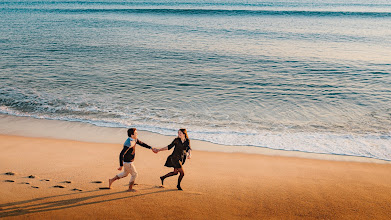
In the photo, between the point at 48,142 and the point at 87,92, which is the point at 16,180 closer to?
the point at 48,142

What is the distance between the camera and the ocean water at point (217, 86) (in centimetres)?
1224

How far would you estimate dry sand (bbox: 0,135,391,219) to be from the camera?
A: 6547mm

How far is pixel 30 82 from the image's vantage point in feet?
59.8

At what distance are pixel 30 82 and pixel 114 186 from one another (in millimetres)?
13798

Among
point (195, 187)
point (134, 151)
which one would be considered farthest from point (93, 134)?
point (195, 187)

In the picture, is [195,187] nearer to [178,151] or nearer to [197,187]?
[197,187]

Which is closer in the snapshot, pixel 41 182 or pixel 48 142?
pixel 41 182

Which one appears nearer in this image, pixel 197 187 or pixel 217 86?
pixel 197 187

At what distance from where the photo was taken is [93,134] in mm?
11492

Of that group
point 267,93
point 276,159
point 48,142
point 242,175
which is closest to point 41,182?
point 48,142

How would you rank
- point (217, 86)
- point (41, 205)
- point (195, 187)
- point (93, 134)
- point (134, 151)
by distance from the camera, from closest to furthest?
point (41, 205) < point (134, 151) < point (195, 187) < point (93, 134) < point (217, 86)

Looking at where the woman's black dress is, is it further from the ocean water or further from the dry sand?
the ocean water

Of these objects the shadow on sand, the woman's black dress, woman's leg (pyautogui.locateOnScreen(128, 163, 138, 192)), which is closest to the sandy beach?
the shadow on sand

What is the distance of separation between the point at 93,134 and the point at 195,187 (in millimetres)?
5577
